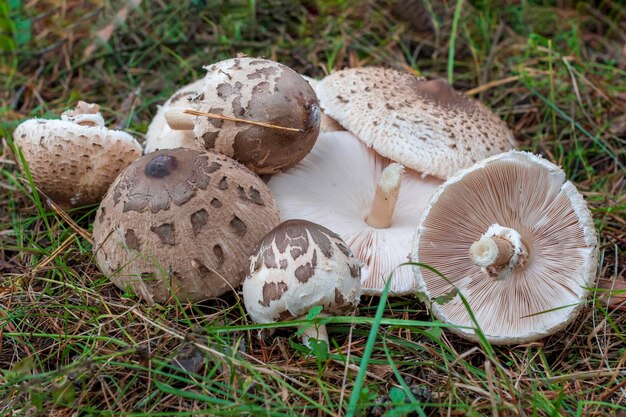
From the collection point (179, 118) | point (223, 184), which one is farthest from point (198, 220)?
point (179, 118)

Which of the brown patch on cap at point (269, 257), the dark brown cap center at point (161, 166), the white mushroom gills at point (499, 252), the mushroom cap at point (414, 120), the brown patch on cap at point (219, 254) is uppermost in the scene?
the mushroom cap at point (414, 120)

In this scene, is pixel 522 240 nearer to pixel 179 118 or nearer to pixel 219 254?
pixel 219 254

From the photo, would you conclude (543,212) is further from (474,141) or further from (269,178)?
(269,178)

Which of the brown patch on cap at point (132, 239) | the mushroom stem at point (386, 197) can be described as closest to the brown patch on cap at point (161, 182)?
the brown patch on cap at point (132, 239)

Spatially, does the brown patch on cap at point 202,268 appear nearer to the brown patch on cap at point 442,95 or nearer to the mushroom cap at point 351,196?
the mushroom cap at point 351,196

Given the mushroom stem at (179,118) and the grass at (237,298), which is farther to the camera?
the mushroom stem at (179,118)

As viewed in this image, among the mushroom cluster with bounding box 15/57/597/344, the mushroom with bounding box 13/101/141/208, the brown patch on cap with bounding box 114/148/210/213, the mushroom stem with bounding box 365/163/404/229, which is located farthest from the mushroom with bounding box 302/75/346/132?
the mushroom with bounding box 13/101/141/208
